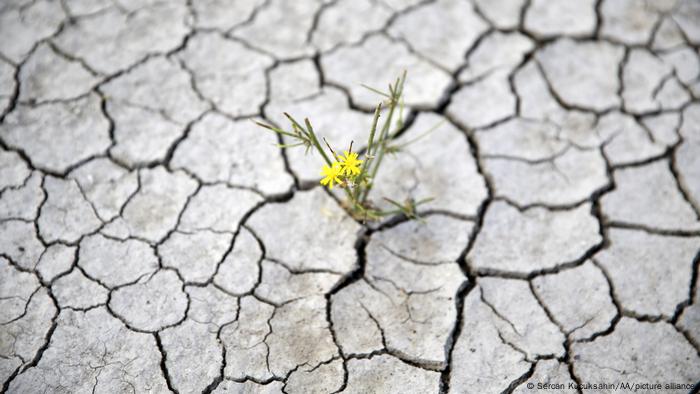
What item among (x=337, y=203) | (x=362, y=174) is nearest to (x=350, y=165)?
(x=362, y=174)

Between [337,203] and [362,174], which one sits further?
[337,203]

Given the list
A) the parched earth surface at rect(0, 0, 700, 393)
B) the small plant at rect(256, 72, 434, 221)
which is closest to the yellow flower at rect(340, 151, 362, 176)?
the small plant at rect(256, 72, 434, 221)

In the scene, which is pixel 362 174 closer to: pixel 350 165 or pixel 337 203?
pixel 350 165

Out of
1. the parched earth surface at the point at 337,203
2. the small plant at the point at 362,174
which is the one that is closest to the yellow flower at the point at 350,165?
the small plant at the point at 362,174

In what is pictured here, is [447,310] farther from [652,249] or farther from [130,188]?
[130,188]

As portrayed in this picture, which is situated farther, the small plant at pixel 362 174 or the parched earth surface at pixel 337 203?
the parched earth surface at pixel 337 203

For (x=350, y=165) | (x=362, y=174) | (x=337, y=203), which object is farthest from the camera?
(x=337, y=203)

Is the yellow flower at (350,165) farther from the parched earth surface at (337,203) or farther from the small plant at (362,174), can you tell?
the parched earth surface at (337,203)

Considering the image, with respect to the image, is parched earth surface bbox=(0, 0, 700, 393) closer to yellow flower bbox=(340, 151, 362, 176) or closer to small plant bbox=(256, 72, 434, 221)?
small plant bbox=(256, 72, 434, 221)

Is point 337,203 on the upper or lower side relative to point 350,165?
upper
